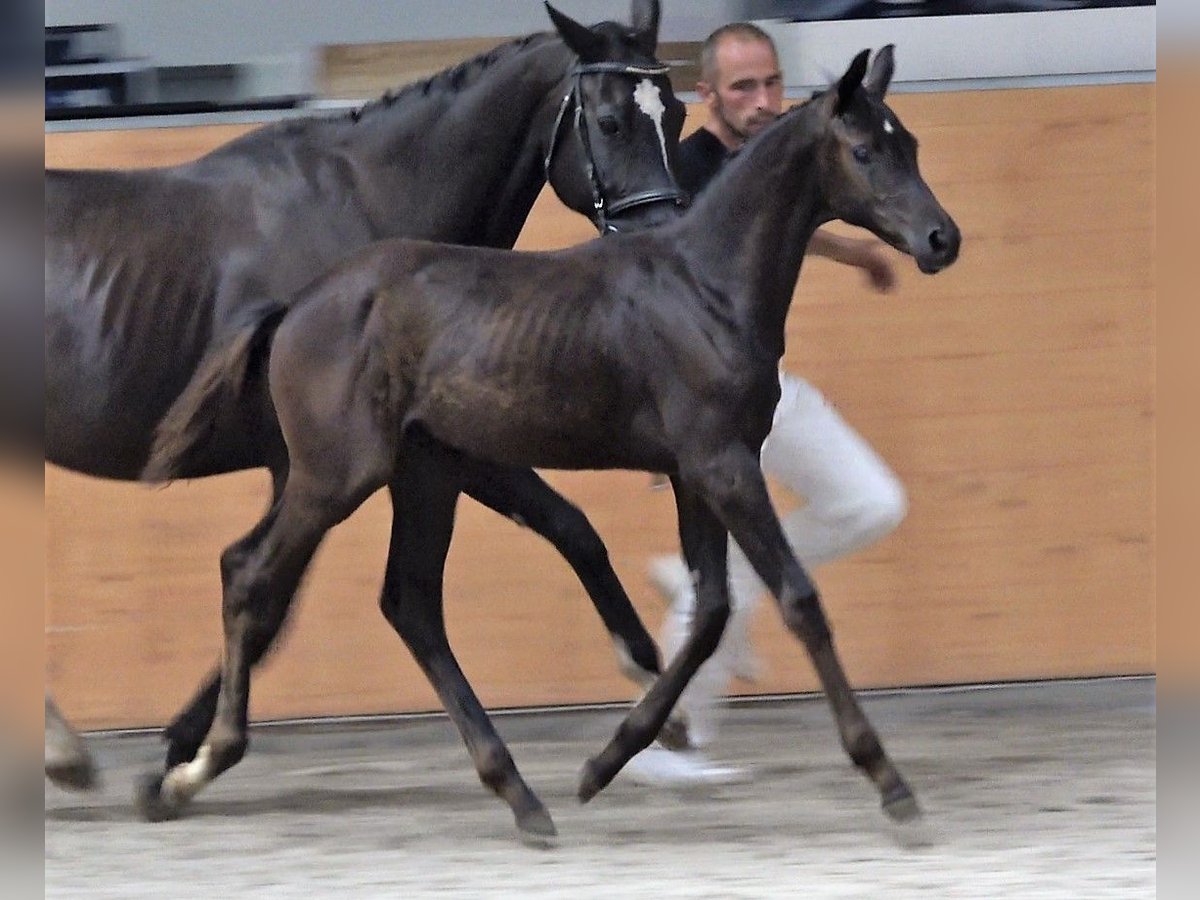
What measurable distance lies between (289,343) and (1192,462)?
205 cm

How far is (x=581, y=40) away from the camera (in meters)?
4.72

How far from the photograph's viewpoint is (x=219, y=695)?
16.2ft

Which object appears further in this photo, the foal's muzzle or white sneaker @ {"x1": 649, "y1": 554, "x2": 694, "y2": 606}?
white sneaker @ {"x1": 649, "y1": 554, "x2": 694, "y2": 606}

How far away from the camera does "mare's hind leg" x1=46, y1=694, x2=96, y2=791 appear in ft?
16.2

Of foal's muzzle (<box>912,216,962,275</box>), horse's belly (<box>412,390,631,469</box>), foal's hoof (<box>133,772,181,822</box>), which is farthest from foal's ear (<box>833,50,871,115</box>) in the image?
foal's hoof (<box>133,772,181,822</box>)

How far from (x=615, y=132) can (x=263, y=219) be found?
2.86 ft

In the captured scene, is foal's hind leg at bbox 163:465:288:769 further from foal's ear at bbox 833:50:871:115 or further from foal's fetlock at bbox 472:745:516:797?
foal's ear at bbox 833:50:871:115

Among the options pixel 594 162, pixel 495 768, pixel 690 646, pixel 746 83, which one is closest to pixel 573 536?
pixel 690 646

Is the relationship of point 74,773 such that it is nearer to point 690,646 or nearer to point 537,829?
point 537,829

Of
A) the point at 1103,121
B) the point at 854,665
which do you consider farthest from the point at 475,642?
the point at 1103,121

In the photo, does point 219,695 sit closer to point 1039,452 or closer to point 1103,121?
point 1039,452

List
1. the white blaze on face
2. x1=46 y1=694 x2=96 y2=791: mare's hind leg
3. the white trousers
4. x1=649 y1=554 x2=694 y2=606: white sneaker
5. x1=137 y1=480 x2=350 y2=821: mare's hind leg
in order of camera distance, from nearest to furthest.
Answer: x1=137 y1=480 x2=350 y2=821: mare's hind leg, the white blaze on face, x1=46 y1=694 x2=96 y2=791: mare's hind leg, the white trousers, x1=649 y1=554 x2=694 y2=606: white sneaker

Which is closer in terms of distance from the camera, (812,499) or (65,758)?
(65,758)

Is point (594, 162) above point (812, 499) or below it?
above
